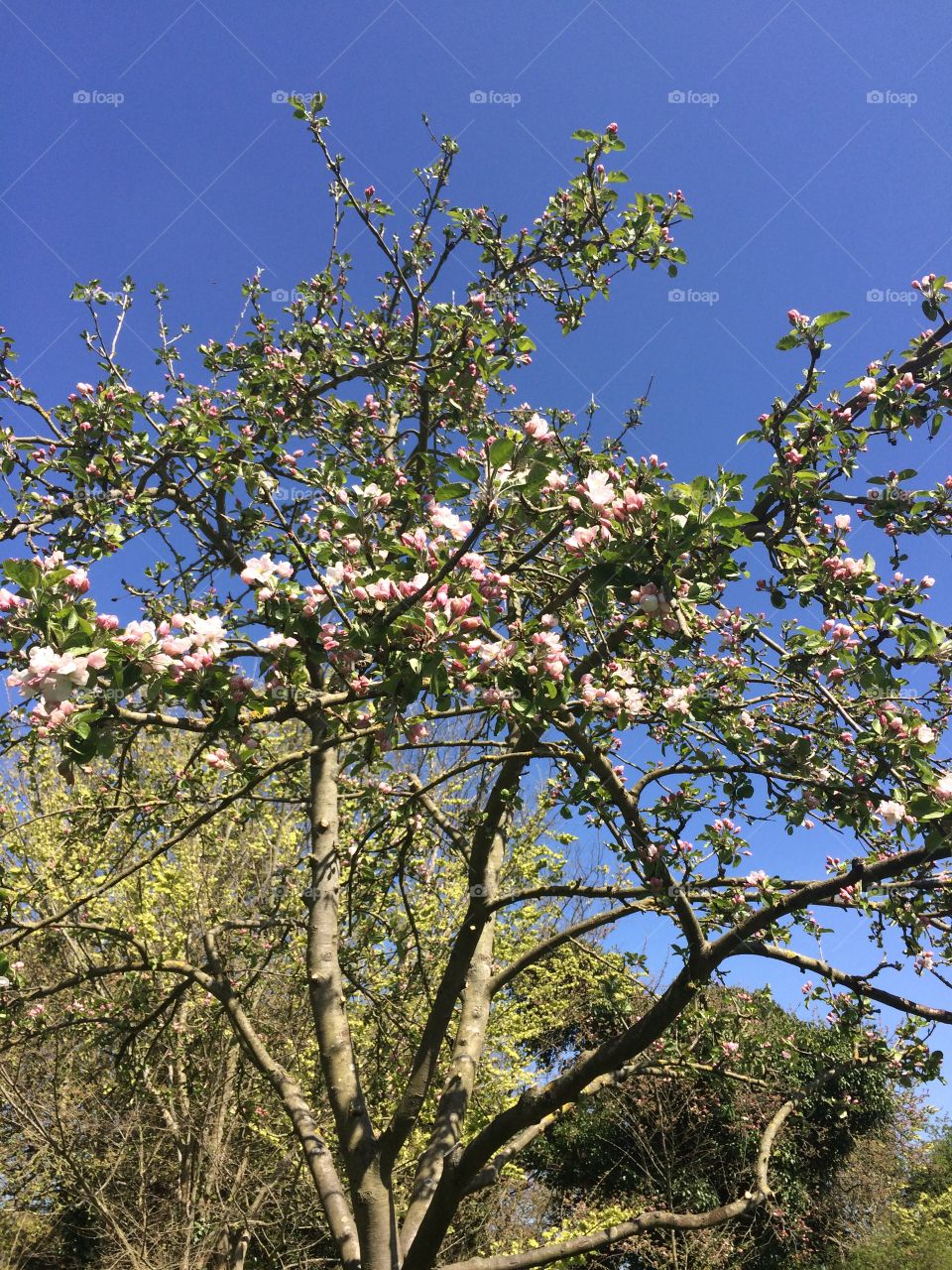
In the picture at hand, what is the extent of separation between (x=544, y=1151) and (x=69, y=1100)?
8.24 meters

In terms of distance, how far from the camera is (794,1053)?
4.51m

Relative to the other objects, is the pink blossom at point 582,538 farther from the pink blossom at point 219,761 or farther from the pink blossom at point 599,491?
the pink blossom at point 219,761

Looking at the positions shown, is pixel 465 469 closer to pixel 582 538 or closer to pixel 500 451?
pixel 500 451

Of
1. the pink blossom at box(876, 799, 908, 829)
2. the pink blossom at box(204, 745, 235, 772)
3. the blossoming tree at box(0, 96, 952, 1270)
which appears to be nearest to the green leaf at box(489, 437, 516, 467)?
the blossoming tree at box(0, 96, 952, 1270)

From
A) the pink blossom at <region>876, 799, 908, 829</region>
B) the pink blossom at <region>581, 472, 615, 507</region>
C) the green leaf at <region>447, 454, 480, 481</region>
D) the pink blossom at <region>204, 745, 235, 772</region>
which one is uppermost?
the pink blossom at <region>581, 472, 615, 507</region>

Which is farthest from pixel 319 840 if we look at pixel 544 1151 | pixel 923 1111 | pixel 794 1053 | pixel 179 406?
pixel 923 1111

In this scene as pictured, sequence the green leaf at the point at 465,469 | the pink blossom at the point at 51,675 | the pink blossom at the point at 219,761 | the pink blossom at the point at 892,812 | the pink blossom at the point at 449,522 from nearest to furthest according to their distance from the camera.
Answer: the pink blossom at the point at 51,675, the green leaf at the point at 465,469, the pink blossom at the point at 449,522, the pink blossom at the point at 892,812, the pink blossom at the point at 219,761

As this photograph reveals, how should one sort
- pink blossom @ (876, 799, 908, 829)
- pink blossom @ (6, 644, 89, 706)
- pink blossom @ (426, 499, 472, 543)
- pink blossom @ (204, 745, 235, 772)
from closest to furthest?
pink blossom @ (6, 644, 89, 706) → pink blossom @ (426, 499, 472, 543) → pink blossom @ (876, 799, 908, 829) → pink blossom @ (204, 745, 235, 772)

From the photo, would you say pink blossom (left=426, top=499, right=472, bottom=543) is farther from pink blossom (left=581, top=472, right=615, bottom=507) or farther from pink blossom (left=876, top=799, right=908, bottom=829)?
pink blossom (left=876, top=799, right=908, bottom=829)

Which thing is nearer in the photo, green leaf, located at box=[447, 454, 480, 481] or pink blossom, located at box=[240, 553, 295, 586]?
green leaf, located at box=[447, 454, 480, 481]

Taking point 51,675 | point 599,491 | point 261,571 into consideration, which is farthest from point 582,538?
point 51,675

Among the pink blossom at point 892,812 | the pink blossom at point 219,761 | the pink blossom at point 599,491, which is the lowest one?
the pink blossom at point 219,761

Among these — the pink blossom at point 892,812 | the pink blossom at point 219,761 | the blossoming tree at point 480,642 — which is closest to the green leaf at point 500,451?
the blossoming tree at point 480,642

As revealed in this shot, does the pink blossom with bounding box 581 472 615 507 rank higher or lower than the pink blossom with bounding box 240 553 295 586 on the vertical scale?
higher
